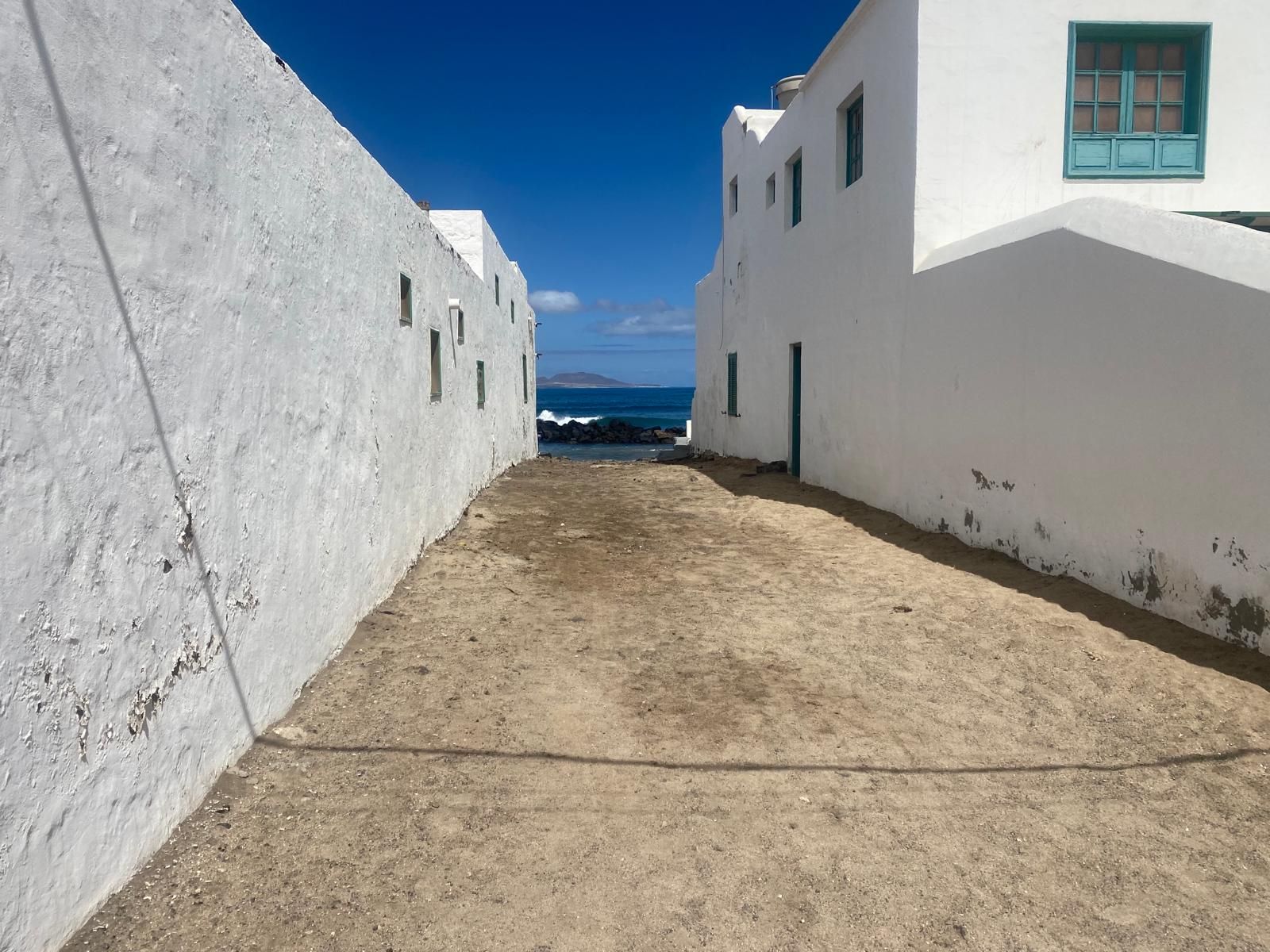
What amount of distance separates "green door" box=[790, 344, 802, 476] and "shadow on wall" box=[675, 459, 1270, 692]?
1.66 meters

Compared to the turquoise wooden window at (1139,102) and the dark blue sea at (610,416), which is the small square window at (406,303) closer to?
the turquoise wooden window at (1139,102)

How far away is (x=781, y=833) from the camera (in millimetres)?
3045

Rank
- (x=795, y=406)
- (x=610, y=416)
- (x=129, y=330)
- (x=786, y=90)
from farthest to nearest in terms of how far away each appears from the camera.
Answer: (x=610, y=416) → (x=786, y=90) → (x=795, y=406) → (x=129, y=330)

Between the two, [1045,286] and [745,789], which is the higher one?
[1045,286]

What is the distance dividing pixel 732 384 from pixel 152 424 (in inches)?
618

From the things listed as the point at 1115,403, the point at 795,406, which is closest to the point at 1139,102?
the point at 1115,403

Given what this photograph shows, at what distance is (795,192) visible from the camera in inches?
511

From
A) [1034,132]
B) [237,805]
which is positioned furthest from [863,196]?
[237,805]

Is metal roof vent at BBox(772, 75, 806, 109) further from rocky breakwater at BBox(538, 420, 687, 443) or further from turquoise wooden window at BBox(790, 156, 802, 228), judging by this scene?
rocky breakwater at BBox(538, 420, 687, 443)

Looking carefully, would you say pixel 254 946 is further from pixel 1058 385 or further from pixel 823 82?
pixel 823 82

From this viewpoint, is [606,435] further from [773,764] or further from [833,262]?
[773,764]

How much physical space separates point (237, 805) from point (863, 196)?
8.86 m

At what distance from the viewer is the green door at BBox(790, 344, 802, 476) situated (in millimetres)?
12734

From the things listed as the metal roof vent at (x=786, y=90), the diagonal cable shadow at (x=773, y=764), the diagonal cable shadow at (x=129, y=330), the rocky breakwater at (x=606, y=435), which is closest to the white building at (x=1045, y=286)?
the diagonal cable shadow at (x=773, y=764)
